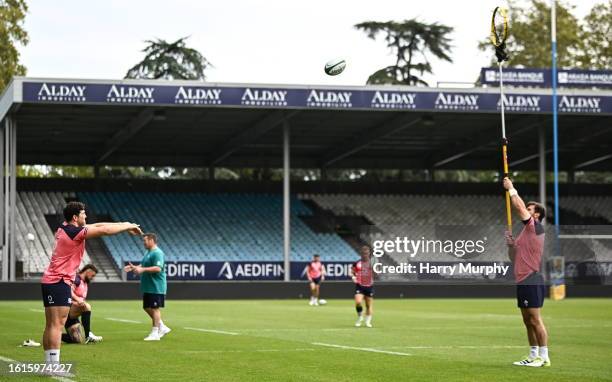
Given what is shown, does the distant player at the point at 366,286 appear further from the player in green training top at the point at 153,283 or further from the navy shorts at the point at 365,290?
the player in green training top at the point at 153,283

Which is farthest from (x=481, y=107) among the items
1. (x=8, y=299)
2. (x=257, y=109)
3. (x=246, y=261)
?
(x=8, y=299)

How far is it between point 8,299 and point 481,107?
20.8 metres

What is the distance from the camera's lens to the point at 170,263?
48.7 metres

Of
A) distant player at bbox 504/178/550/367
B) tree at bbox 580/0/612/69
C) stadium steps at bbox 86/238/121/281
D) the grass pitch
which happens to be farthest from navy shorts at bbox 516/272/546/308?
tree at bbox 580/0/612/69

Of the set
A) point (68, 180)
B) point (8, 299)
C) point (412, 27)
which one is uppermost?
point (412, 27)

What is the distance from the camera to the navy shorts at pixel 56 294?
1269 centimetres

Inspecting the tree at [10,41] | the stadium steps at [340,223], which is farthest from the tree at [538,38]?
the tree at [10,41]

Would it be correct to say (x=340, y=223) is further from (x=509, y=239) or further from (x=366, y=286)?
(x=509, y=239)

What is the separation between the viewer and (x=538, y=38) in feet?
233

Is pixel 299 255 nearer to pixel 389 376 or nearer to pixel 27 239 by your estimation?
pixel 27 239

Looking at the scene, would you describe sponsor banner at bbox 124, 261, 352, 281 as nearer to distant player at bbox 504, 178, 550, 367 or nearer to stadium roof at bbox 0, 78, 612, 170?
stadium roof at bbox 0, 78, 612, 170

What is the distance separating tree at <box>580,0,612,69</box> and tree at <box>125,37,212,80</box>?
25505mm

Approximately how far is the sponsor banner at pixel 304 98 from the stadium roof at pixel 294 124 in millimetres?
41

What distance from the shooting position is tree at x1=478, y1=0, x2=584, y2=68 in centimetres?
7025
